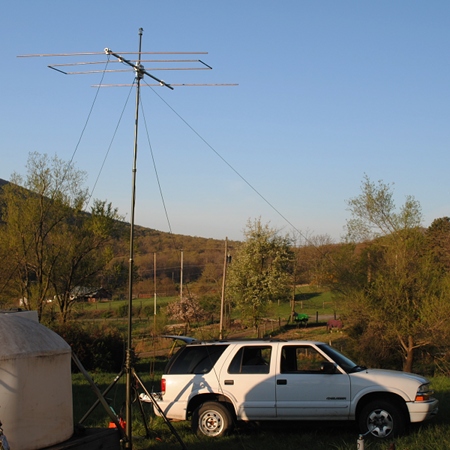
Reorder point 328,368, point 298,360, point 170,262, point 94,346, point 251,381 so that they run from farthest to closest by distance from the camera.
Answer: point 170,262 < point 94,346 < point 298,360 < point 251,381 < point 328,368

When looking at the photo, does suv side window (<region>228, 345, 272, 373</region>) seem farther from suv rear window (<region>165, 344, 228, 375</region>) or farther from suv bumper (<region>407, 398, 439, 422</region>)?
→ suv bumper (<region>407, 398, 439, 422</region>)

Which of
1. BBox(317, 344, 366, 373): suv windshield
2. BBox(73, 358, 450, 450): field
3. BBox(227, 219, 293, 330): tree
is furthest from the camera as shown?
BBox(227, 219, 293, 330): tree

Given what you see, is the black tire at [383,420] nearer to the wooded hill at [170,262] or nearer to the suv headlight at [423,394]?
the suv headlight at [423,394]

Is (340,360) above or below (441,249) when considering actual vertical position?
below

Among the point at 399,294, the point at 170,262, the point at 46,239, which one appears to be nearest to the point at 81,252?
the point at 46,239

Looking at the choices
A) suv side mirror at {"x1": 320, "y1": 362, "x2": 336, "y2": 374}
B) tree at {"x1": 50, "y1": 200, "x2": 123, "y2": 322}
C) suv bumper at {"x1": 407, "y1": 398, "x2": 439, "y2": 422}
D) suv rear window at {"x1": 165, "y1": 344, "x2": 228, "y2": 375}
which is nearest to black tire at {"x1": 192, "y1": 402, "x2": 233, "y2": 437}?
suv rear window at {"x1": 165, "y1": 344, "x2": 228, "y2": 375}

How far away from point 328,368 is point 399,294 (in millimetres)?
22449

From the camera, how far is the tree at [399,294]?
30.0 m

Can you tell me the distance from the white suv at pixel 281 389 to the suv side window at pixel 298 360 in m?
0.02

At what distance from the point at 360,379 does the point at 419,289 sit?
22715mm

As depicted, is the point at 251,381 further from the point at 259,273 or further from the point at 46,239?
the point at 259,273

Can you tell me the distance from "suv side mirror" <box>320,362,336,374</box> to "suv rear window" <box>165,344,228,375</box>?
175cm

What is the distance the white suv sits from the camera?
9672 millimetres

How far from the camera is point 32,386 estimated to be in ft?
20.2
